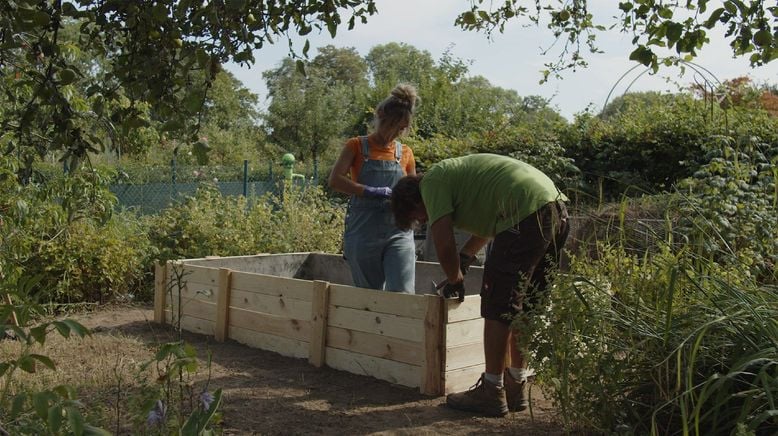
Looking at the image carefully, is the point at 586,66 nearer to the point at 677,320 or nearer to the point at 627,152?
the point at 677,320

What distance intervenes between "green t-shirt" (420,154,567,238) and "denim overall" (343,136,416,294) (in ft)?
2.83

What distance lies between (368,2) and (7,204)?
3420 mm

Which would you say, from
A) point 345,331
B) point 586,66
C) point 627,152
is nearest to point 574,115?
point 627,152

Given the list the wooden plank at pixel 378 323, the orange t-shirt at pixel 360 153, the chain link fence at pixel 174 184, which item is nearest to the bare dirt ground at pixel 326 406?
the wooden plank at pixel 378 323

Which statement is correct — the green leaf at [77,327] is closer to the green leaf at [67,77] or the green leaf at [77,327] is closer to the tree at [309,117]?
the green leaf at [67,77]

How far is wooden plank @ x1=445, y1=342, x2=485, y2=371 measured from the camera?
13.9ft

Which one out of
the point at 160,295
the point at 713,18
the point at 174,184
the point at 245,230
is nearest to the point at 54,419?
the point at 713,18

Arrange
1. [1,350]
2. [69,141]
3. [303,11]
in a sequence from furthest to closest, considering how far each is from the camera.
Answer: [1,350], [303,11], [69,141]

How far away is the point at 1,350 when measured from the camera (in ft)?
16.9

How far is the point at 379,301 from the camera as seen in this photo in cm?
451

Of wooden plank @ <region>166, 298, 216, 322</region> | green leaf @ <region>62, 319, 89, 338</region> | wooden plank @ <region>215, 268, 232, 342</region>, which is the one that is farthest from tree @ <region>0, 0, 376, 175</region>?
wooden plank @ <region>166, 298, 216, 322</region>

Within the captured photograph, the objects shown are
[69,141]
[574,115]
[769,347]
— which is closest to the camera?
[769,347]

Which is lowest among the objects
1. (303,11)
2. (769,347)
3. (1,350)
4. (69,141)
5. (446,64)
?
(1,350)

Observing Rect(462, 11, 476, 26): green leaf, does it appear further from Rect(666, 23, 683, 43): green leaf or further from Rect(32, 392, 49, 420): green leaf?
Rect(32, 392, 49, 420): green leaf
